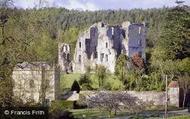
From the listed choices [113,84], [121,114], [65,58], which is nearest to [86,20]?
[65,58]

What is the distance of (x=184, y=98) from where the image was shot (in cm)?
5166

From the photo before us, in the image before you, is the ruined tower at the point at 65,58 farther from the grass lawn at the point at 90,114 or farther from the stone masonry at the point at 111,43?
the grass lawn at the point at 90,114

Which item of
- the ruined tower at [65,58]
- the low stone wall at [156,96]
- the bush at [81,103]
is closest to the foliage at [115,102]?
the bush at [81,103]

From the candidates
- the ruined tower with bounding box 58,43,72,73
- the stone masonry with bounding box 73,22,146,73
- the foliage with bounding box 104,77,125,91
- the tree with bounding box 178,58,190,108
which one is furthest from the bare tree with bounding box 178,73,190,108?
the ruined tower with bounding box 58,43,72,73

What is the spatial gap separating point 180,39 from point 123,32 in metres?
18.3

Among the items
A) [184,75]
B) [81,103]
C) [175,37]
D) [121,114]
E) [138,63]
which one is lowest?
[121,114]

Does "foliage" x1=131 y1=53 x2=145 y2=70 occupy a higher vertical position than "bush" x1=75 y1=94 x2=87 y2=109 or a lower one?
higher

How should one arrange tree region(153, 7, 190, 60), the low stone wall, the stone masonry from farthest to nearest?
the stone masonry
tree region(153, 7, 190, 60)
the low stone wall

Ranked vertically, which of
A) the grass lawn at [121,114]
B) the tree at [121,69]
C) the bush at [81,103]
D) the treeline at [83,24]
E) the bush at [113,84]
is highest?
the treeline at [83,24]

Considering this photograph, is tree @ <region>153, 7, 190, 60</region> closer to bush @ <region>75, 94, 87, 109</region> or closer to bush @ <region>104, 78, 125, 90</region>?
bush @ <region>104, 78, 125, 90</region>

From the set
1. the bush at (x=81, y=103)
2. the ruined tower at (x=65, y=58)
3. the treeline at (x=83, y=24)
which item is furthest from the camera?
the ruined tower at (x=65, y=58)

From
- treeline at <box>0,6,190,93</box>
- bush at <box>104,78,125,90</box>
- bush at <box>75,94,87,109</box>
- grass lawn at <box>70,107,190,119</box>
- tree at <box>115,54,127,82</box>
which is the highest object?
treeline at <box>0,6,190,93</box>

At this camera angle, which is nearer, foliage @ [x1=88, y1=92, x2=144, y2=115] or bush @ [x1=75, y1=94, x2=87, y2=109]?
foliage @ [x1=88, y1=92, x2=144, y2=115]

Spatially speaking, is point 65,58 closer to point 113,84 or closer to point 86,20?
point 113,84
